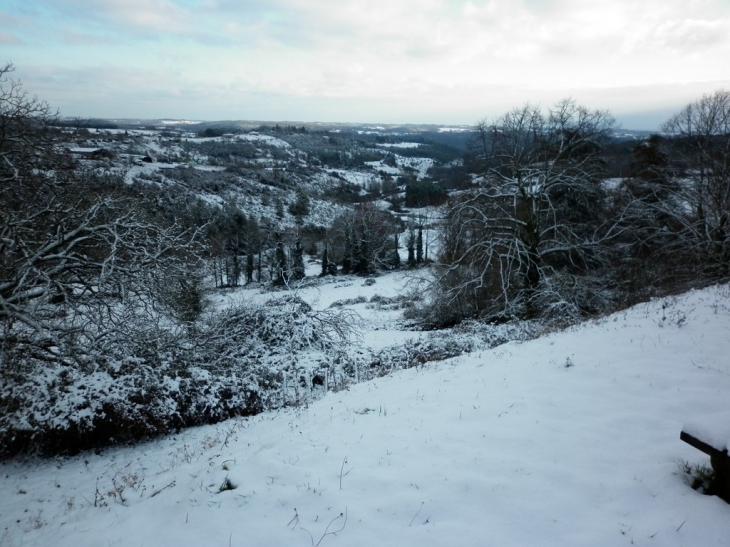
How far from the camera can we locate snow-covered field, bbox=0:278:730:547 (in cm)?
323

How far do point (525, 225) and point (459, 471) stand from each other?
12.9 metres

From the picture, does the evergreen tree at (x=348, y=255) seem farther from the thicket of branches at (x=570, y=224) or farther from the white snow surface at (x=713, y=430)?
the white snow surface at (x=713, y=430)

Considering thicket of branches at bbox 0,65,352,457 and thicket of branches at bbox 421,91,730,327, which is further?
thicket of branches at bbox 421,91,730,327

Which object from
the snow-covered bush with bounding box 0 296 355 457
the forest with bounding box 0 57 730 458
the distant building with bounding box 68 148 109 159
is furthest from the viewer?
the distant building with bounding box 68 148 109 159

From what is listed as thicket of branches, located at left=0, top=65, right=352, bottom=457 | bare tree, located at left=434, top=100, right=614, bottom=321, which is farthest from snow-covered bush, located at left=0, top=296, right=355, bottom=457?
bare tree, located at left=434, top=100, right=614, bottom=321

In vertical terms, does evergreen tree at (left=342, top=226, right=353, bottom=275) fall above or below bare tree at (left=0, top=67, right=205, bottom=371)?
below

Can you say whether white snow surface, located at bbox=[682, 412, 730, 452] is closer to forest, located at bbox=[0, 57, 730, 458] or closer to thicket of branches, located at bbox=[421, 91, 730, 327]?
forest, located at bbox=[0, 57, 730, 458]

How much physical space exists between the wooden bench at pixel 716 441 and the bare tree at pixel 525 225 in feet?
35.5

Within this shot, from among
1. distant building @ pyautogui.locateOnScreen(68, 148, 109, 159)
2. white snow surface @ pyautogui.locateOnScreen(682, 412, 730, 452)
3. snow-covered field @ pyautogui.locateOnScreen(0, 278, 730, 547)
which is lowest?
snow-covered field @ pyautogui.locateOnScreen(0, 278, 730, 547)

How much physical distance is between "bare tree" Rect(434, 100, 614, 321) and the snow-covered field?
733cm

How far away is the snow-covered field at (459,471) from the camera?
10.6 ft

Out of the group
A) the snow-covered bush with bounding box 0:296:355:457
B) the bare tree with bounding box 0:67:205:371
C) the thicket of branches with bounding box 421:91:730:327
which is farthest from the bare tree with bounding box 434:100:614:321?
the bare tree with bounding box 0:67:205:371

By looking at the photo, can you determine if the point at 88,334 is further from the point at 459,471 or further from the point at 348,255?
the point at 348,255

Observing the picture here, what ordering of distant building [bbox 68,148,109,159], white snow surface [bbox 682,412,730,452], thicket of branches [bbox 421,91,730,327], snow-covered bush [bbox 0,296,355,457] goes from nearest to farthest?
white snow surface [bbox 682,412,730,452] < snow-covered bush [bbox 0,296,355,457] < thicket of branches [bbox 421,91,730,327] < distant building [bbox 68,148,109,159]
